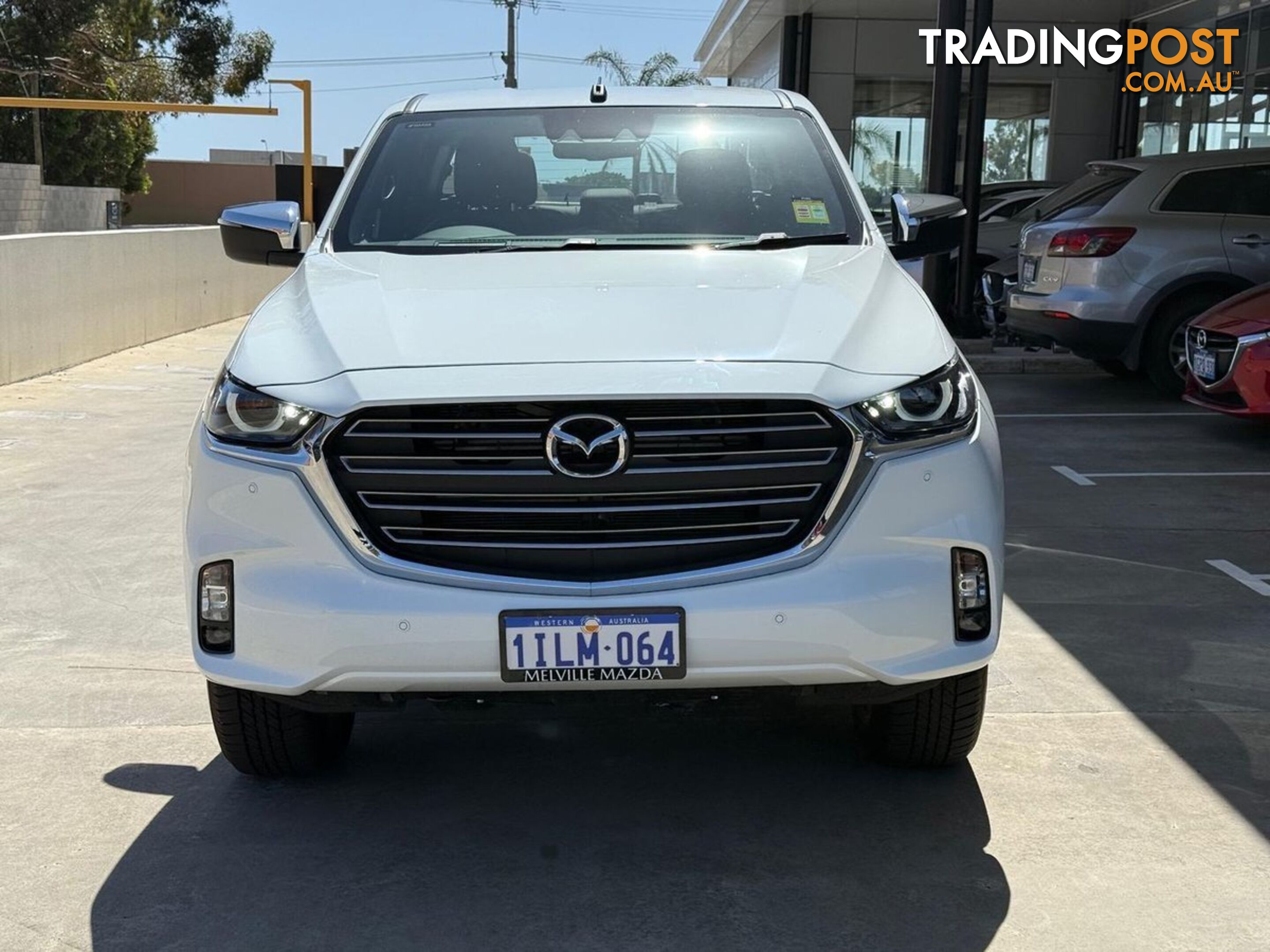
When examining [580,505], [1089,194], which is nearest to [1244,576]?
[580,505]

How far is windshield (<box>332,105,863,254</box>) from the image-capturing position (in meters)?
4.68

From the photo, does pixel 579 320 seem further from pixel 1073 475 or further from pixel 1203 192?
pixel 1203 192

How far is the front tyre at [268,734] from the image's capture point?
392 centimetres

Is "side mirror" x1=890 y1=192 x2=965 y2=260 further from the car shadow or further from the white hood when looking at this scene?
the car shadow

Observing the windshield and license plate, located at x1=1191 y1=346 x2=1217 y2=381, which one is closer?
the windshield

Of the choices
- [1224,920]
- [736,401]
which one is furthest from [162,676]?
[1224,920]

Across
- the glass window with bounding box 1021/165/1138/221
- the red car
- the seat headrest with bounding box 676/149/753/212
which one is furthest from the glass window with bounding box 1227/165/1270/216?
the seat headrest with bounding box 676/149/753/212

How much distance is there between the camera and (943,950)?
3.23 meters

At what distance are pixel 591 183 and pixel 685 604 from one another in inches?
75.9

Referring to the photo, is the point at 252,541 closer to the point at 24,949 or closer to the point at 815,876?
the point at 24,949

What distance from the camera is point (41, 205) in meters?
35.1

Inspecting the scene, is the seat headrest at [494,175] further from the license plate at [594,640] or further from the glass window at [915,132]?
the glass window at [915,132]

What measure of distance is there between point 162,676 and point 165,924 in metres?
1.82

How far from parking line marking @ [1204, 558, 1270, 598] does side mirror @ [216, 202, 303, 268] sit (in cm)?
378
